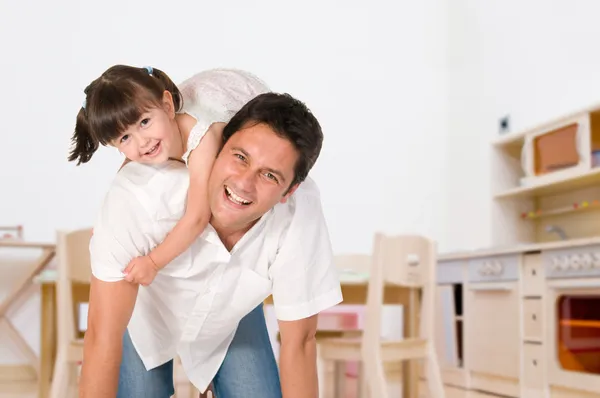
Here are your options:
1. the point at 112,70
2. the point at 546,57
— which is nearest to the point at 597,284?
the point at 546,57

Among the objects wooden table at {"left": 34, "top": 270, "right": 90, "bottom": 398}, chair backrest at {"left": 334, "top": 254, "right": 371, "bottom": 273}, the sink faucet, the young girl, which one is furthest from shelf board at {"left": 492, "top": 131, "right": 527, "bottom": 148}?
the young girl

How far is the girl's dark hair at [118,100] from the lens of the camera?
104 centimetres

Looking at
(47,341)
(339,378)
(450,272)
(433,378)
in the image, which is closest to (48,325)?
(47,341)

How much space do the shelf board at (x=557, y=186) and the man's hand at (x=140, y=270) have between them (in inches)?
96.9

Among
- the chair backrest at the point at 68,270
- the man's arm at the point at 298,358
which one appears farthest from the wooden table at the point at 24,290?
the man's arm at the point at 298,358

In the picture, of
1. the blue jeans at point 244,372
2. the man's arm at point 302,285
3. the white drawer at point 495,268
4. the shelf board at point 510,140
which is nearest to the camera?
the man's arm at point 302,285

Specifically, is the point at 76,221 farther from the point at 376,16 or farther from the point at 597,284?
the point at 597,284

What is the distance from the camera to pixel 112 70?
41.5 inches

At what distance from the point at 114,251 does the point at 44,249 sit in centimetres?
296

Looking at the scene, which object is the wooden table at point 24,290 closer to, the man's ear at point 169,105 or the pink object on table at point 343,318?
the pink object on table at point 343,318

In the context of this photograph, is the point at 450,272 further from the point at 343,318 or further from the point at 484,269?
the point at 343,318

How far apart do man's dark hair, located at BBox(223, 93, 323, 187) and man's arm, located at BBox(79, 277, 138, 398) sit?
310 mm

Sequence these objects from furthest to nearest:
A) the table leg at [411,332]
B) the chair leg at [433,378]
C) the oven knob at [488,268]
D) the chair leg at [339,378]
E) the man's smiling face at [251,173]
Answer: the oven knob at [488,268] < the table leg at [411,332] < the chair leg at [339,378] < the chair leg at [433,378] < the man's smiling face at [251,173]

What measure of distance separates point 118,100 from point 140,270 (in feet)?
0.86
